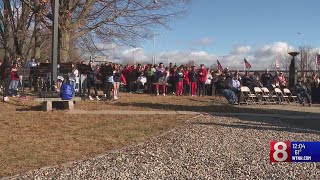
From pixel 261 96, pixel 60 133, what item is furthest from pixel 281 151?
pixel 261 96

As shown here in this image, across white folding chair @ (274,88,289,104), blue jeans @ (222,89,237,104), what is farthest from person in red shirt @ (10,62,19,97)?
white folding chair @ (274,88,289,104)

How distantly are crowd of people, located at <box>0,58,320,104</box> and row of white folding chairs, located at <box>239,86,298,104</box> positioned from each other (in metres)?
0.37

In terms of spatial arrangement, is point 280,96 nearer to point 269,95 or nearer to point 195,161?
point 269,95

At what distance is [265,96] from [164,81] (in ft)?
17.5

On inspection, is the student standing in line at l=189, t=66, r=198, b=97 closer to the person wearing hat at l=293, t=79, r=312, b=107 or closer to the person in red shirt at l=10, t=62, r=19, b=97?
the person wearing hat at l=293, t=79, r=312, b=107

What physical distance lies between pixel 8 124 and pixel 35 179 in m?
5.17

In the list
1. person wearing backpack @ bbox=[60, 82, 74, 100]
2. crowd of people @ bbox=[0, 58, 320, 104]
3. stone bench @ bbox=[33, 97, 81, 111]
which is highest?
crowd of people @ bbox=[0, 58, 320, 104]

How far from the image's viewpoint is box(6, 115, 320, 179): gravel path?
731 cm

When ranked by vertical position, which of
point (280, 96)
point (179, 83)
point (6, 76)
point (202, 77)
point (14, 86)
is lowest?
point (280, 96)

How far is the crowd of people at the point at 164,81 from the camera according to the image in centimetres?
1989

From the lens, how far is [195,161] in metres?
8.22

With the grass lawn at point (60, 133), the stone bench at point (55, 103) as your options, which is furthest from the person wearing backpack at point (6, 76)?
the stone bench at point (55, 103)

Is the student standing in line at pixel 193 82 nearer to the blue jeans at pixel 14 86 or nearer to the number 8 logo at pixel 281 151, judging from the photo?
the blue jeans at pixel 14 86

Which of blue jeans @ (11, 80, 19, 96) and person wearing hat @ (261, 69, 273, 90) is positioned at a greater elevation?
person wearing hat @ (261, 69, 273, 90)
